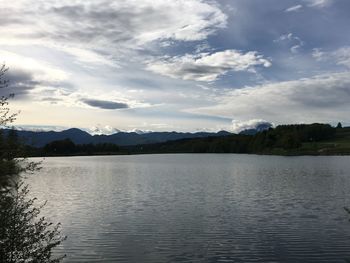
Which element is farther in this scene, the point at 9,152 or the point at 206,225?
the point at 206,225

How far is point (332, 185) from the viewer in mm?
64812

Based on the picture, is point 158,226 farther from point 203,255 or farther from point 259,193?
point 259,193

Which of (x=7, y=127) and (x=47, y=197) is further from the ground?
(x=7, y=127)

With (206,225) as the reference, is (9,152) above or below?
above

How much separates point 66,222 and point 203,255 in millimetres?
16665

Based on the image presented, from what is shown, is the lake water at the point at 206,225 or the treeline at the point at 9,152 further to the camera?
the lake water at the point at 206,225

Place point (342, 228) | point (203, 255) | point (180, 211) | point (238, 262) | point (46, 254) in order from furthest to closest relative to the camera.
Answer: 1. point (180, 211)
2. point (342, 228)
3. point (203, 255)
4. point (238, 262)
5. point (46, 254)

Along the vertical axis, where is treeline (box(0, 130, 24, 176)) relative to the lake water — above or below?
above

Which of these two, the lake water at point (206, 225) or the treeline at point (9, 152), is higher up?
the treeline at point (9, 152)

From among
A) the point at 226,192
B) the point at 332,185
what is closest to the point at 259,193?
the point at 226,192

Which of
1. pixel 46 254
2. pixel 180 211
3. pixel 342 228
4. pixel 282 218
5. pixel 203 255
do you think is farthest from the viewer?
pixel 180 211

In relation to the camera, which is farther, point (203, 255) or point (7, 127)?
point (203, 255)

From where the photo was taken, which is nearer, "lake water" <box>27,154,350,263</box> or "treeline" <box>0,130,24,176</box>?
"treeline" <box>0,130,24,176</box>

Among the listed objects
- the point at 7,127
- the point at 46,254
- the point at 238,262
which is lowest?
the point at 238,262
